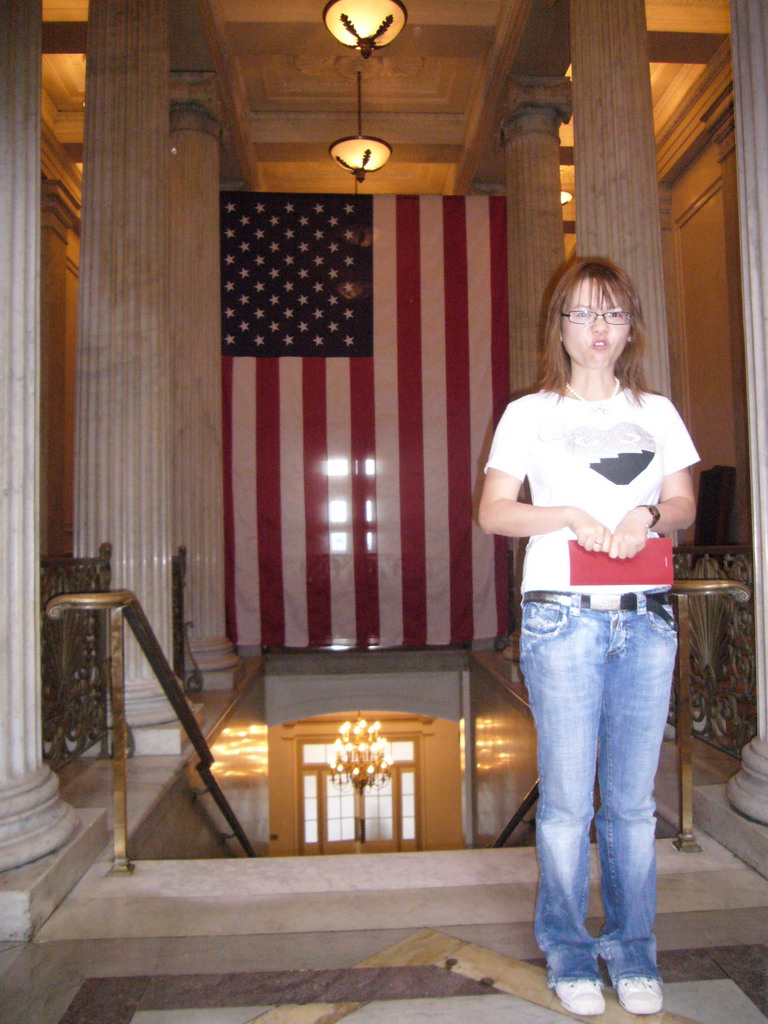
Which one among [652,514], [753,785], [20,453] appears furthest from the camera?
[753,785]

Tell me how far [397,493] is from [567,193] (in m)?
6.78

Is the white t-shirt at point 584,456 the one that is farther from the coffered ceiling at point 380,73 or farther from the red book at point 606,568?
the coffered ceiling at point 380,73

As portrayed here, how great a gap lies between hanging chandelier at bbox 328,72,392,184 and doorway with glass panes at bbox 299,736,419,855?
1042cm

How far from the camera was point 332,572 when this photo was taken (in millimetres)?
8383

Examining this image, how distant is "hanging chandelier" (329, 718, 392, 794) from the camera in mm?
11977

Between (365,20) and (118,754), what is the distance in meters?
6.40

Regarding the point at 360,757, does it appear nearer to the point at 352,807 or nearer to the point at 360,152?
the point at 352,807

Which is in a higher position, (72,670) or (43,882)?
(72,670)

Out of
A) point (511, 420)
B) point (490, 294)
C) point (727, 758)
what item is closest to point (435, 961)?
point (511, 420)

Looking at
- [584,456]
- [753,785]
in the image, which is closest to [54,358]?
[753,785]

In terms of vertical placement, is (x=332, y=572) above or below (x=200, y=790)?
above

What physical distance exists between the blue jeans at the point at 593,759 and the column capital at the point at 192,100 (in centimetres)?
768

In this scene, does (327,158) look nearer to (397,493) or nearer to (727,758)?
(397,493)

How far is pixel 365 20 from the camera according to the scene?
6668mm
